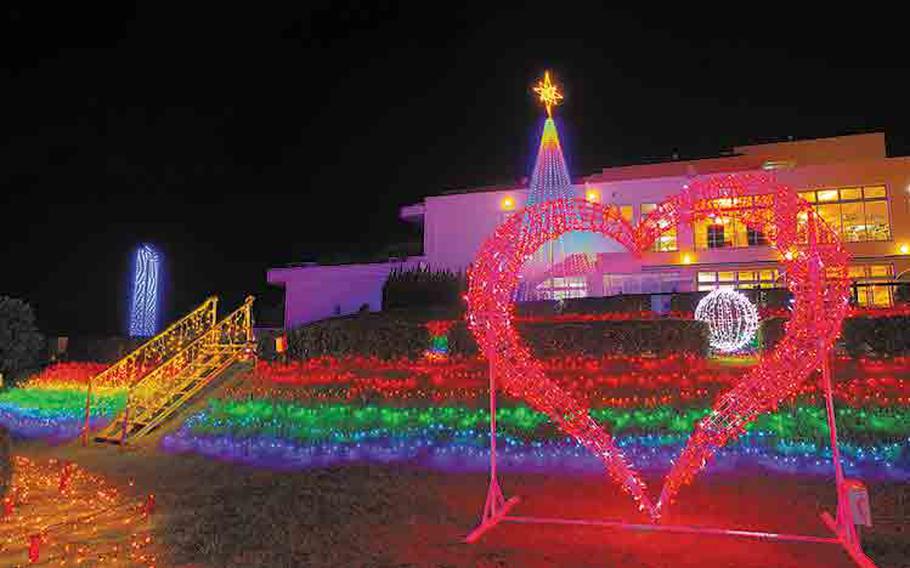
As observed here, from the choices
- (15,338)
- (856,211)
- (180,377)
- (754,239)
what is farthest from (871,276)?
(15,338)

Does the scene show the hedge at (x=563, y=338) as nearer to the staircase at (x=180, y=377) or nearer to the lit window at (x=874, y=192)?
the staircase at (x=180, y=377)

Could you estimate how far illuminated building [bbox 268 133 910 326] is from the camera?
2381 centimetres

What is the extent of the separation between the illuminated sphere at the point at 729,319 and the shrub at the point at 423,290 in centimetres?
1155

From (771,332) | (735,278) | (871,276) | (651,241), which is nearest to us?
(651,241)

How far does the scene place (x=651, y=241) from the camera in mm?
6758

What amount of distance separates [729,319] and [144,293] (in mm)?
24046

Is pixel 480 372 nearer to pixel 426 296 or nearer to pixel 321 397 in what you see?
pixel 321 397

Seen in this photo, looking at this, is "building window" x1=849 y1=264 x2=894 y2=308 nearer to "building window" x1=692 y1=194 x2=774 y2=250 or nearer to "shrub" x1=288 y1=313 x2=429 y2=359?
"building window" x1=692 y1=194 x2=774 y2=250

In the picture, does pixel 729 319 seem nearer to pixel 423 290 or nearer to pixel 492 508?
pixel 492 508

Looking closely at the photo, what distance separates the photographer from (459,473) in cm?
862

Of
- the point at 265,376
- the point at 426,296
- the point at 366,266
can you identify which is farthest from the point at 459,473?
the point at 366,266

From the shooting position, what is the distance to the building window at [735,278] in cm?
2464

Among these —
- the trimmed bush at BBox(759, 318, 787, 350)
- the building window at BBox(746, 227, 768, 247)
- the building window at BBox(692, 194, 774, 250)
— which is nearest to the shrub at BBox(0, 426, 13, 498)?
the trimmed bush at BBox(759, 318, 787, 350)

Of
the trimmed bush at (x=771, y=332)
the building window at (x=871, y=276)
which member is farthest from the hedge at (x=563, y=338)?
the building window at (x=871, y=276)
